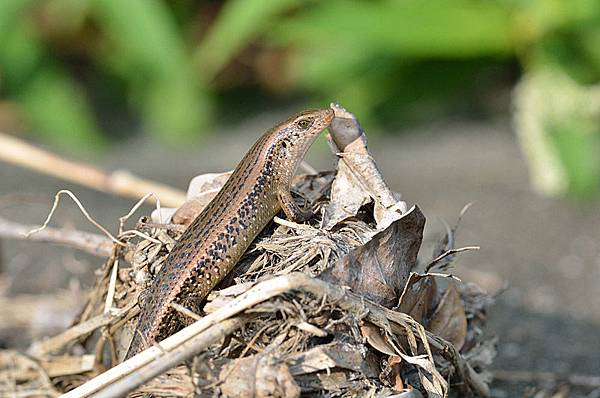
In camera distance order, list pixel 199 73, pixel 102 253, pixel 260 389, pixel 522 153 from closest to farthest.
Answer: pixel 260 389 → pixel 102 253 → pixel 522 153 → pixel 199 73

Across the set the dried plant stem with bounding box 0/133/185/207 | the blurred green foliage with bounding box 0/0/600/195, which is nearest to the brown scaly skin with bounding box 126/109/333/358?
the dried plant stem with bounding box 0/133/185/207

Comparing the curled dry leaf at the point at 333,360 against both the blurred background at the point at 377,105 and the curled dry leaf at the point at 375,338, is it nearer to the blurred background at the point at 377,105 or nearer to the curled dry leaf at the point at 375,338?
the curled dry leaf at the point at 375,338

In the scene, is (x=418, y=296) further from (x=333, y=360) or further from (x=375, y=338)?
(x=333, y=360)

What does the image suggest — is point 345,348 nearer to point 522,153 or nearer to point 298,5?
point 522,153

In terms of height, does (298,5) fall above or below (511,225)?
above

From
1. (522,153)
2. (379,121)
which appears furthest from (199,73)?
(522,153)

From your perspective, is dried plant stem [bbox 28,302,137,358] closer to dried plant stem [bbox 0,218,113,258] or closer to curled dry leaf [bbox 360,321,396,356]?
dried plant stem [bbox 0,218,113,258]
